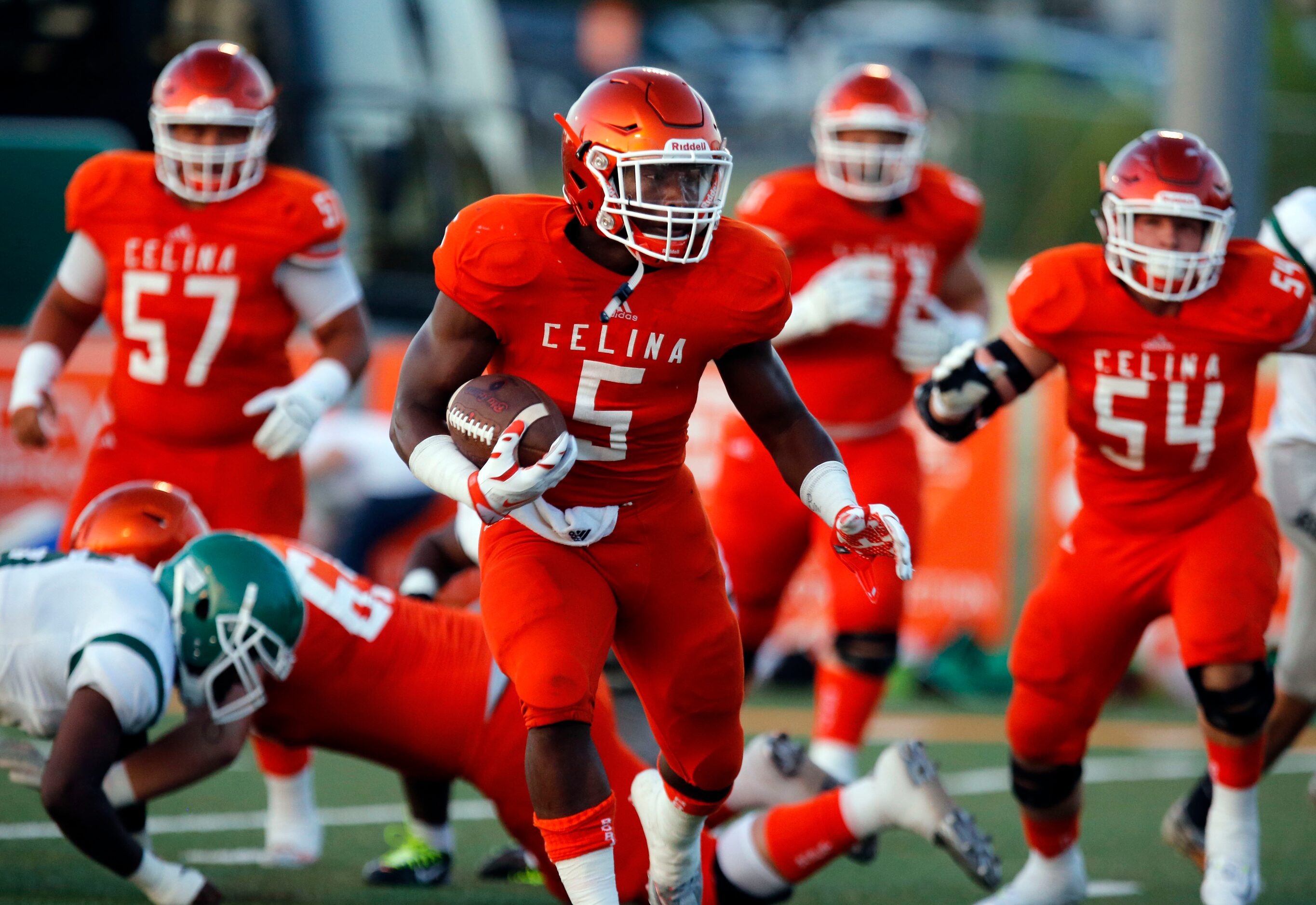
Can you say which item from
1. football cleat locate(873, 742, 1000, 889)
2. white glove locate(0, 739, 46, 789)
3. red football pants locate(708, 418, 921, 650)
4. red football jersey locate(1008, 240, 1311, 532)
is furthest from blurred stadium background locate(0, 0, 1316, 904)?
red football jersey locate(1008, 240, 1311, 532)

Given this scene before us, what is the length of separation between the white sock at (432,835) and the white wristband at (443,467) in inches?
55.8

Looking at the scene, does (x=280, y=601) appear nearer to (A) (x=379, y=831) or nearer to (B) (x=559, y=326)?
(B) (x=559, y=326)

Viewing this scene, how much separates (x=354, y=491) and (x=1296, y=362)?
4.81 m

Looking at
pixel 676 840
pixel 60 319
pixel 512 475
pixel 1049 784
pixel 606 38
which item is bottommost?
pixel 606 38

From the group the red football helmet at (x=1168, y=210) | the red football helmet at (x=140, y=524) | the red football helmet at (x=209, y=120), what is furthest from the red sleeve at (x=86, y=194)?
the red football helmet at (x=1168, y=210)

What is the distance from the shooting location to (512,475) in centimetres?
308

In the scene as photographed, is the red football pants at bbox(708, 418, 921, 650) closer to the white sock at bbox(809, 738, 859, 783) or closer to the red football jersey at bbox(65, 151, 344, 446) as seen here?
the white sock at bbox(809, 738, 859, 783)

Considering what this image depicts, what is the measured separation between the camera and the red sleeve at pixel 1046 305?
4055mm

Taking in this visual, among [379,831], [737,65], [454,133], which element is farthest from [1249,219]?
[737,65]

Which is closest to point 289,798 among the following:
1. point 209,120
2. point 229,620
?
point 229,620

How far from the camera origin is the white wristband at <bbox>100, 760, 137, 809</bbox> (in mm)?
3805

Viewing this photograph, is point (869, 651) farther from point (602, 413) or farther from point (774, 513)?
point (602, 413)

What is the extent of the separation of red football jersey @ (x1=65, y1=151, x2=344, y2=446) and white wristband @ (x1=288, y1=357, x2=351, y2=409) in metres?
0.19

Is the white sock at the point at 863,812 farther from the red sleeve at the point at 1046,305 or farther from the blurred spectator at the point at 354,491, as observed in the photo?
the blurred spectator at the point at 354,491
